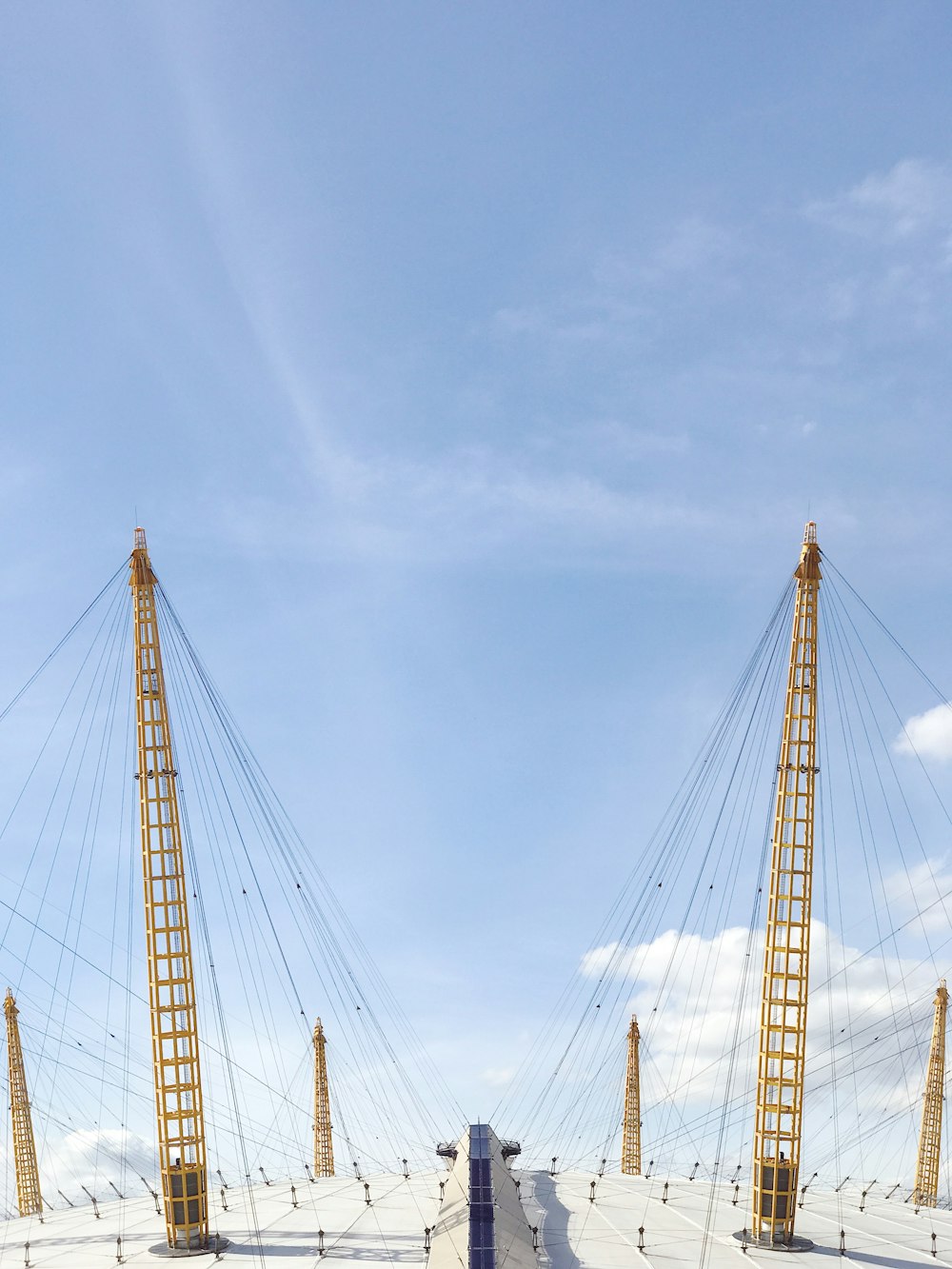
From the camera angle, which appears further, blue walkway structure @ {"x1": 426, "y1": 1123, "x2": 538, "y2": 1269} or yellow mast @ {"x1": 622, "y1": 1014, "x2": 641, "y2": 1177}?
yellow mast @ {"x1": 622, "y1": 1014, "x2": 641, "y2": 1177}

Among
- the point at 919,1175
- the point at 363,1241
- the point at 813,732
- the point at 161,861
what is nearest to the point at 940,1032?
the point at 919,1175

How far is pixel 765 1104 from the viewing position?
284 feet

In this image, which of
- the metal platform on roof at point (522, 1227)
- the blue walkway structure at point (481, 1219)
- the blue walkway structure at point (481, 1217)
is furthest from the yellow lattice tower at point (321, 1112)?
the blue walkway structure at point (481, 1217)

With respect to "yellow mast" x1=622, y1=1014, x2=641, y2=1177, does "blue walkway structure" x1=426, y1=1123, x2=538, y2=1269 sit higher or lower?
higher

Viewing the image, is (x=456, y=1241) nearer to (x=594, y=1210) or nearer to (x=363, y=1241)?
(x=363, y=1241)

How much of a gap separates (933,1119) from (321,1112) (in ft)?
225

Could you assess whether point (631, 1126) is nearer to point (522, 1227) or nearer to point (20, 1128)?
point (20, 1128)

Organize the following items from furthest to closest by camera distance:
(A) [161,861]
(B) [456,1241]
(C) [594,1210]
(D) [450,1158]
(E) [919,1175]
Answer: (E) [919,1175] → (D) [450,1158] → (A) [161,861] → (C) [594,1210] → (B) [456,1241]

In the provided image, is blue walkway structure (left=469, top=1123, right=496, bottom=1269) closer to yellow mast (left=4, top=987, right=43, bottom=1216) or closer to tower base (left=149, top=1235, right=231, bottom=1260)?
tower base (left=149, top=1235, right=231, bottom=1260)

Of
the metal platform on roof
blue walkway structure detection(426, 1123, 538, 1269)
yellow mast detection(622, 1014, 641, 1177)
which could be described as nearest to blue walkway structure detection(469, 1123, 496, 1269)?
blue walkway structure detection(426, 1123, 538, 1269)

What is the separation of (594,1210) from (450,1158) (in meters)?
17.5

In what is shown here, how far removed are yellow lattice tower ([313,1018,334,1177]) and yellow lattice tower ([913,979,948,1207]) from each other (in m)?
64.0

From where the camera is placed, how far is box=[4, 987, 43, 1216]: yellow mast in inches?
4897

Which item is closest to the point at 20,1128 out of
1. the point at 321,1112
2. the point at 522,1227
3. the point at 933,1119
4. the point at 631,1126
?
the point at 321,1112
